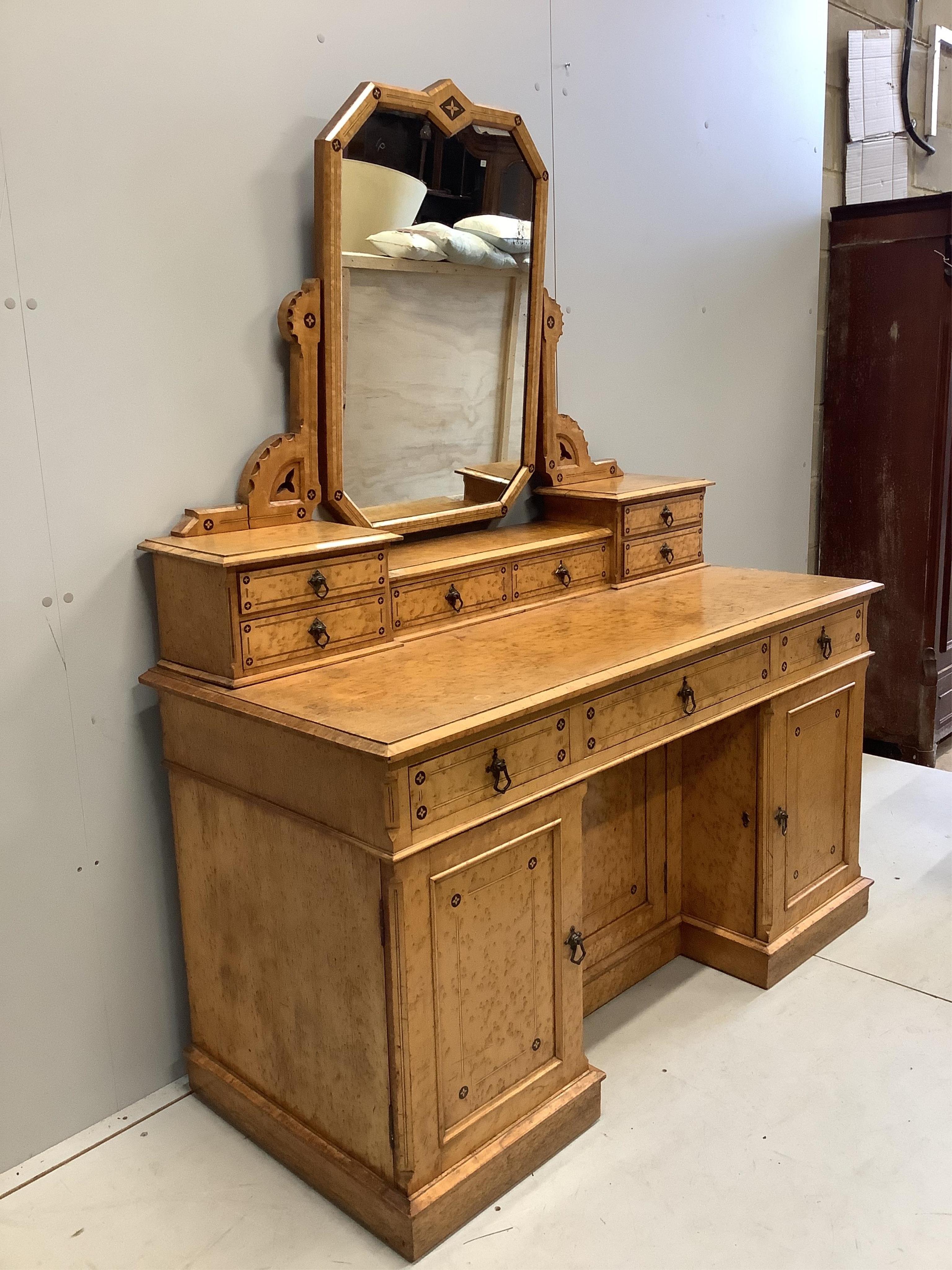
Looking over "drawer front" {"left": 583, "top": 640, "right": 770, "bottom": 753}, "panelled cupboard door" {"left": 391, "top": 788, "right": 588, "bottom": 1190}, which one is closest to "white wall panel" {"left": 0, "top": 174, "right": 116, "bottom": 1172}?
"panelled cupboard door" {"left": 391, "top": 788, "right": 588, "bottom": 1190}

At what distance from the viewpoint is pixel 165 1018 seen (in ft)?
7.66

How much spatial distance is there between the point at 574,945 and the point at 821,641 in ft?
3.32

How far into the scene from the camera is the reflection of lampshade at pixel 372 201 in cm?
223

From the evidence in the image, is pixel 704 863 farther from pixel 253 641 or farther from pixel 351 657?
pixel 253 641

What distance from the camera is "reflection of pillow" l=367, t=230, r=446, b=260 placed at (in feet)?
7.59

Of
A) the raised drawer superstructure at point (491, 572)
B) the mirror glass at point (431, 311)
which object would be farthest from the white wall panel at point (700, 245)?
the raised drawer superstructure at point (491, 572)

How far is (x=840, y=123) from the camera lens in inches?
168

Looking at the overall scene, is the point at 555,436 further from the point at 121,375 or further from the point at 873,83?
the point at 873,83

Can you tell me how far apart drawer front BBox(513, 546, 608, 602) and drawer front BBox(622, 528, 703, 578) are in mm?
67

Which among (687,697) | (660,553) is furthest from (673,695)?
(660,553)

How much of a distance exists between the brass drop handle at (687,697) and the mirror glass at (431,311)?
27.8 inches

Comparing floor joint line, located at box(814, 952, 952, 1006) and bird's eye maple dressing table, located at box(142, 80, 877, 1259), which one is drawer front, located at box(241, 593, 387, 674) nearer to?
bird's eye maple dressing table, located at box(142, 80, 877, 1259)

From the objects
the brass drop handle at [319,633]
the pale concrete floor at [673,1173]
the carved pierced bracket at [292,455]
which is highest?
the carved pierced bracket at [292,455]

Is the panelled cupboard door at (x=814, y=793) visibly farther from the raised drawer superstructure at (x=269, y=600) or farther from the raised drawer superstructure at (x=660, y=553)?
the raised drawer superstructure at (x=269, y=600)
